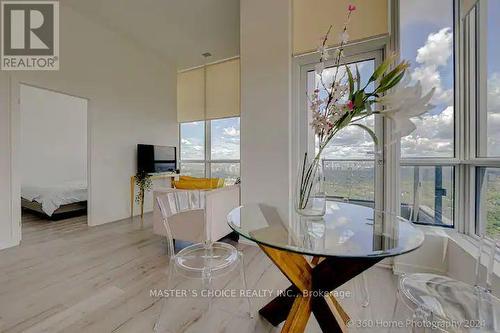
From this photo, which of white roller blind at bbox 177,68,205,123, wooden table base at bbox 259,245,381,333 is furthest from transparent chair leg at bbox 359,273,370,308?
white roller blind at bbox 177,68,205,123

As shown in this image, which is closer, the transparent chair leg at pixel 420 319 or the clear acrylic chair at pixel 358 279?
→ the transparent chair leg at pixel 420 319

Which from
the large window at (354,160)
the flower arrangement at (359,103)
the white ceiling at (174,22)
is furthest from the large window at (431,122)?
the white ceiling at (174,22)

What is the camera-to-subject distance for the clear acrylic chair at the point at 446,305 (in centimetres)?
95

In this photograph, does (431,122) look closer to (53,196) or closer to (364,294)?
(364,294)

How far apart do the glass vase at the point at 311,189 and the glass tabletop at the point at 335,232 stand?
2.5 inches

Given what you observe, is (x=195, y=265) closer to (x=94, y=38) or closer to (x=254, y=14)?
(x=254, y=14)

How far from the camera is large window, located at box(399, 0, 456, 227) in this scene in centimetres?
206

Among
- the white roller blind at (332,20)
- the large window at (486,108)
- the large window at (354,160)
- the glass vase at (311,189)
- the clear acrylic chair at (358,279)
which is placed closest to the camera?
the glass vase at (311,189)

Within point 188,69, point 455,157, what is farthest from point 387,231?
point 188,69

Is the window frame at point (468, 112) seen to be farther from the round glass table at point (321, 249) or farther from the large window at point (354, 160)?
the round glass table at point (321, 249)

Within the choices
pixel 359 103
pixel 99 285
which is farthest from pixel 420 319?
pixel 99 285

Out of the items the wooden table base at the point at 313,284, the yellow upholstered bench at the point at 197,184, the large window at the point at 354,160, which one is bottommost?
the wooden table base at the point at 313,284

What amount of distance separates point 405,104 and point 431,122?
1.48 meters

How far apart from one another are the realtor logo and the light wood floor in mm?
2289
